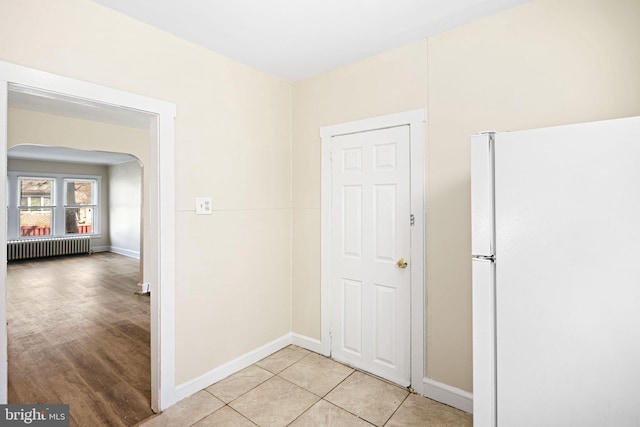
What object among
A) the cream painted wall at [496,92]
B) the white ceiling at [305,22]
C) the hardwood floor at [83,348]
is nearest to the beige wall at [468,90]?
the cream painted wall at [496,92]

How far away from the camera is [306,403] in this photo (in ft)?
7.19

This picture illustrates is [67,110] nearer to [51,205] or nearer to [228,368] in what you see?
[228,368]

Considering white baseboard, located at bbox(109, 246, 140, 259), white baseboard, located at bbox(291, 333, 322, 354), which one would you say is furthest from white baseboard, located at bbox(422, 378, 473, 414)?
white baseboard, located at bbox(109, 246, 140, 259)

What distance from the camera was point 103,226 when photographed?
9484mm

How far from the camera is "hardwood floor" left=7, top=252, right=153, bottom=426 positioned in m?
2.23

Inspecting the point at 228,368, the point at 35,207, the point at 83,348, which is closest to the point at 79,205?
the point at 35,207

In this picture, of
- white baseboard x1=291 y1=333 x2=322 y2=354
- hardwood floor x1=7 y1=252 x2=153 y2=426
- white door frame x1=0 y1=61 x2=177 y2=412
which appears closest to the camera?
white door frame x1=0 y1=61 x2=177 y2=412

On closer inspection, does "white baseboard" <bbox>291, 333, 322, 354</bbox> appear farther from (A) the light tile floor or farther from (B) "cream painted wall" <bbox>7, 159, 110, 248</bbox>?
(B) "cream painted wall" <bbox>7, 159, 110, 248</bbox>

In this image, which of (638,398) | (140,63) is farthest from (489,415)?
(140,63)

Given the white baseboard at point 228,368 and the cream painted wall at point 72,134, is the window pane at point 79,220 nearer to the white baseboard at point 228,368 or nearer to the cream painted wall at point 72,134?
the cream painted wall at point 72,134

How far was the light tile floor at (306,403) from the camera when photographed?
201cm

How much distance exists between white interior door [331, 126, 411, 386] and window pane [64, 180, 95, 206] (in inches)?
367

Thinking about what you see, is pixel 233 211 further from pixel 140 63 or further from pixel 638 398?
pixel 638 398

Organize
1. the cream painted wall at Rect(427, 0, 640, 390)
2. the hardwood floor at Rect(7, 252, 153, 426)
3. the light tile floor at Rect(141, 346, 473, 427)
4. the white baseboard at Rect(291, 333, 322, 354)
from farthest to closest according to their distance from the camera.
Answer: the white baseboard at Rect(291, 333, 322, 354) < the hardwood floor at Rect(7, 252, 153, 426) < the light tile floor at Rect(141, 346, 473, 427) < the cream painted wall at Rect(427, 0, 640, 390)
